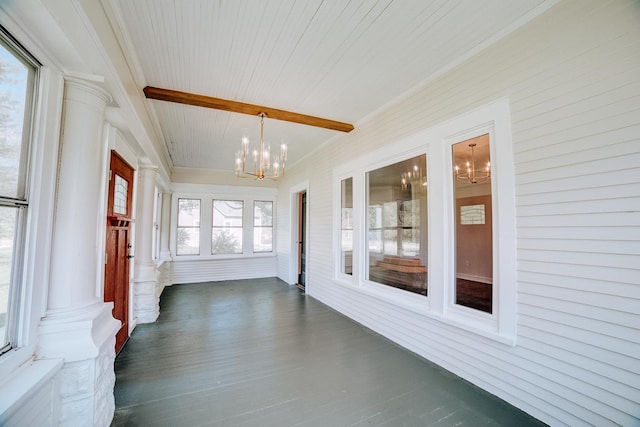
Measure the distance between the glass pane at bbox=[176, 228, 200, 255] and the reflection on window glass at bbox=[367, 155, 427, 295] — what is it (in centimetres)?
501

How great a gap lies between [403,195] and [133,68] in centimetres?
367

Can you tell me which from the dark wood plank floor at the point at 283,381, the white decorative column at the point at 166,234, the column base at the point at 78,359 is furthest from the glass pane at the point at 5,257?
the white decorative column at the point at 166,234

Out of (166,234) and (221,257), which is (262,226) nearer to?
(221,257)

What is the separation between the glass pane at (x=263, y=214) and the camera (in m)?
7.77

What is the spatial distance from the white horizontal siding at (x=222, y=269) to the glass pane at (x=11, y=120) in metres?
6.09

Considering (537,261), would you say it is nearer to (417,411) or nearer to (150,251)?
(417,411)

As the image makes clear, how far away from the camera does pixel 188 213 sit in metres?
7.12

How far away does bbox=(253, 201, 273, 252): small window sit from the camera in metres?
7.75

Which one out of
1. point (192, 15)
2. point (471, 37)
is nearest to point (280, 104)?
point (192, 15)

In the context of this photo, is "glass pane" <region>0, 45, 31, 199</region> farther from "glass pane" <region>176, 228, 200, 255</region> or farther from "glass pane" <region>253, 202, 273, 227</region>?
"glass pane" <region>253, 202, 273, 227</region>

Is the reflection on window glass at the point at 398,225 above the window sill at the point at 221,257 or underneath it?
above

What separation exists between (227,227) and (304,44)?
5935 millimetres

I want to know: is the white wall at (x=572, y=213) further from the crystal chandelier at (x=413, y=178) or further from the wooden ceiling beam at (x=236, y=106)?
the wooden ceiling beam at (x=236, y=106)

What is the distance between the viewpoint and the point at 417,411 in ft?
6.99
